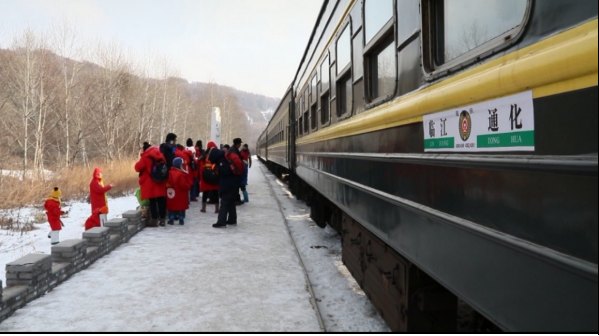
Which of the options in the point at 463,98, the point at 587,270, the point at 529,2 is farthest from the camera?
the point at 463,98

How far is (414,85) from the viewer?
2.52 metres

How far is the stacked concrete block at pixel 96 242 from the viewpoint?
5.71 m

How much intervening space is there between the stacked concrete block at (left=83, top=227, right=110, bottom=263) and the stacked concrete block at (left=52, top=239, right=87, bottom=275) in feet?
1.04

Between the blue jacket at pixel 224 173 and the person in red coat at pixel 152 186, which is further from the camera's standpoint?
the blue jacket at pixel 224 173

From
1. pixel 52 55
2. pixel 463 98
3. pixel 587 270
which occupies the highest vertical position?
pixel 52 55

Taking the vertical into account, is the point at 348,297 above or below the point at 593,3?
below

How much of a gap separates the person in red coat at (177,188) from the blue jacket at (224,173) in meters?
0.72

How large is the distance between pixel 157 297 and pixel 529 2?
13.4 ft

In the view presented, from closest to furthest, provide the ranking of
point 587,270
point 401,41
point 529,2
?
point 587,270, point 529,2, point 401,41

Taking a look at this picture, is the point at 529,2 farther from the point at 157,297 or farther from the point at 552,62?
the point at 157,297

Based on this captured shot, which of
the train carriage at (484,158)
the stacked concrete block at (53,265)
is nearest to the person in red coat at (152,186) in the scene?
the stacked concrete block at (53,265)

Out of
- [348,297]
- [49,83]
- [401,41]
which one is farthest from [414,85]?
[49,83]

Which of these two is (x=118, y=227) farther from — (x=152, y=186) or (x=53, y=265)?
(x=53, y=265)

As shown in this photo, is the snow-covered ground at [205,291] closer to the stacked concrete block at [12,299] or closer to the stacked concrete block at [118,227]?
the stacked concrete block at [12,299]
